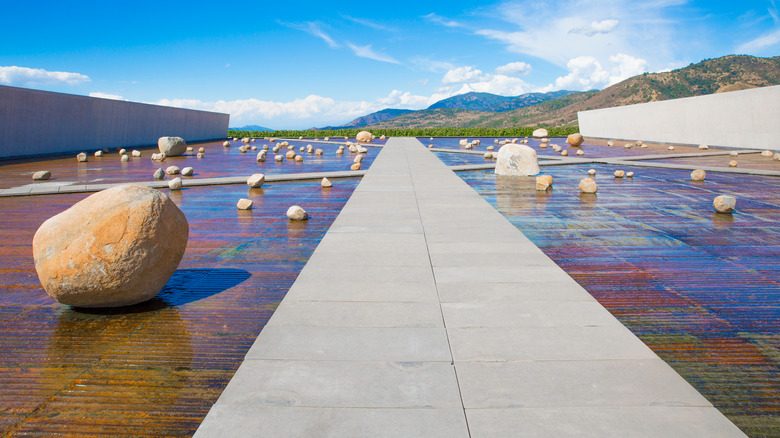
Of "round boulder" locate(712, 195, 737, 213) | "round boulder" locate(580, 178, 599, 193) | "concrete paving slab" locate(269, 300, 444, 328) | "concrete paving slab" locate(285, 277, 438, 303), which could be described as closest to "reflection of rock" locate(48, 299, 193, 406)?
"concrete paving slab" locate(269, 300, 444, 328)

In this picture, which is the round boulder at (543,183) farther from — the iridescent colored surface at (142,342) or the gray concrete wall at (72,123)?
the gray concrete wall at (72,123)

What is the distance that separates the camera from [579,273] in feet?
15.1

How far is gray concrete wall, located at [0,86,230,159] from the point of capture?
→ 17.4 m

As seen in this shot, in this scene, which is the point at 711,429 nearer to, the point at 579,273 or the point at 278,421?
the point at 278,421

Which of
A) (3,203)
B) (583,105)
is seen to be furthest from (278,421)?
(583,105)

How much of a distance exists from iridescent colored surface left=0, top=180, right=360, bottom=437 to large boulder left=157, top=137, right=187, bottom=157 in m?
13.6

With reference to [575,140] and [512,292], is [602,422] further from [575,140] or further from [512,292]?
[575,140]

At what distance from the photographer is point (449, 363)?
2.76 meters

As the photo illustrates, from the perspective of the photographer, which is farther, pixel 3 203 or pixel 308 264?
pixel 3 203

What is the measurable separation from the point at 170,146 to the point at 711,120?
78.9ft

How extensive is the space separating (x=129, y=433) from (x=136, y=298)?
1796 millimetres

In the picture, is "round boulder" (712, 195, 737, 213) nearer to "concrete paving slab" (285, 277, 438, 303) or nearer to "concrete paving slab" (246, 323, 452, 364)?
"concrete paving slab" (285, 277, 438, 303)

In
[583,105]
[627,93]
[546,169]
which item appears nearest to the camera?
[546,169]

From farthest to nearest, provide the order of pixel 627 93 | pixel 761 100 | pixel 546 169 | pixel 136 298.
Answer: pixel 627 93 → pixel 761 100 → pixel 546 169 → pixel 136 298
